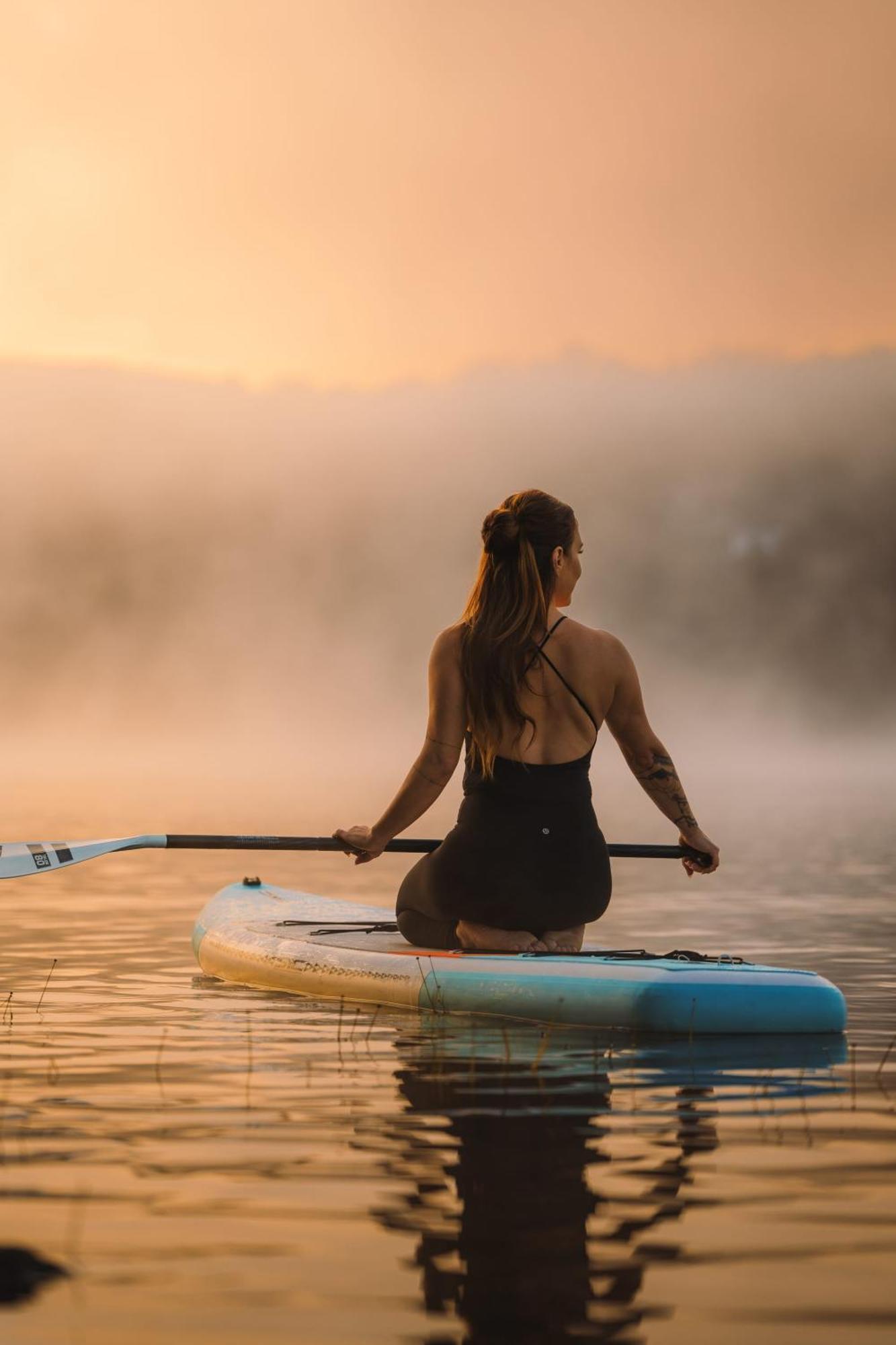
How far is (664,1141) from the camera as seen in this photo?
642 centimetres

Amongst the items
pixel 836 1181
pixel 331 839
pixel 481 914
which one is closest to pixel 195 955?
pixel 331 839

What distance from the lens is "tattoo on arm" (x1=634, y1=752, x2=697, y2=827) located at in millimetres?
9656

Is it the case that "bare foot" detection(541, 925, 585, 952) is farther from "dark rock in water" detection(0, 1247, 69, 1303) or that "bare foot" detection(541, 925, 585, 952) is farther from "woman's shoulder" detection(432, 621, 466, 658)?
"dark rock in water" detection(0, 1247, 69, 1303)

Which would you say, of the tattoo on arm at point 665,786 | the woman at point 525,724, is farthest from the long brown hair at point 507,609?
the tattoo on arm at point 665,786

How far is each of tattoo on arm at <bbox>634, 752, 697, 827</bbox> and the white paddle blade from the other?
2635 millimetres

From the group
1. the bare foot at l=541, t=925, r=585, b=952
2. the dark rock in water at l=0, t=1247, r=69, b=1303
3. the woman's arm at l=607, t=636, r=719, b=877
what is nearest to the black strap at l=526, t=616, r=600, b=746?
the woman's arm at l=607, t=636, r=719, b=877

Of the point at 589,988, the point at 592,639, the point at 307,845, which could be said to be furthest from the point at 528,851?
the point at 307,845

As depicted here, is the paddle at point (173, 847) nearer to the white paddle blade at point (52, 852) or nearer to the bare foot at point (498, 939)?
the white paddle blade at point (52, 852)

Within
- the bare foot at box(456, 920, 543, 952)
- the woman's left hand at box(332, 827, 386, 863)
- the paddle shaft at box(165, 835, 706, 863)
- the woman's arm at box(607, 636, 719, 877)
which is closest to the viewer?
the woman's arm at box(607, 636, 719, 877)

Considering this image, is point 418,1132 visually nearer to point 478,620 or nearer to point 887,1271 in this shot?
point 887,1271

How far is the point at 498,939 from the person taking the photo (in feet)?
31.6

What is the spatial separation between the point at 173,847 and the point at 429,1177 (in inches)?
197

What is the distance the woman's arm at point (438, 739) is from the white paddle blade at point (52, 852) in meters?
1.64

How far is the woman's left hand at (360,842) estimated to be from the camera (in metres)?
9.76
